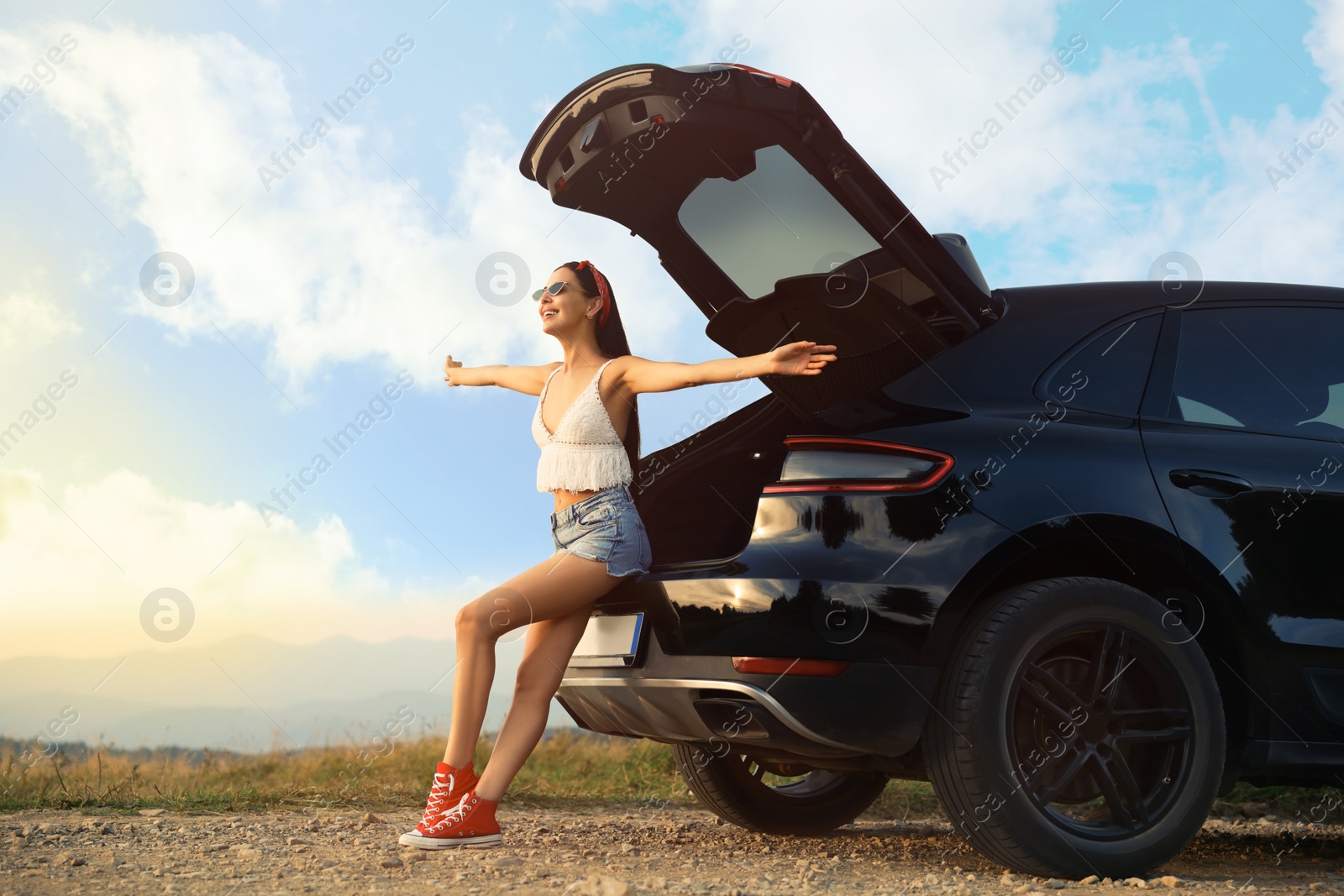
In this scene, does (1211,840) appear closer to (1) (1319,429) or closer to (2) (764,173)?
(1) (1319,429)

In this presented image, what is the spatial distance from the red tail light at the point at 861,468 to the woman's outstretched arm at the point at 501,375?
1200 millimetres

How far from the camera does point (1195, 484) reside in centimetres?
324

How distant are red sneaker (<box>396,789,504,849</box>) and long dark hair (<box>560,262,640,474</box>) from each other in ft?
3.93

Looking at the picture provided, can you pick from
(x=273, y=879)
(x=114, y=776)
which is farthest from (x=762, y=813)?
(x=114, y=776)

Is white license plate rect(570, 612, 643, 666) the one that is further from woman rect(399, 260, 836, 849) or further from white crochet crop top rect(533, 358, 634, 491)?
white crochet crop top rect(533, 358, 634, 491)

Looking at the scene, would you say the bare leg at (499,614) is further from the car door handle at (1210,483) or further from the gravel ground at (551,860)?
the car door handle at (1210,483)

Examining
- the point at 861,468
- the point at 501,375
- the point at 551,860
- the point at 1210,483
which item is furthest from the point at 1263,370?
the point at 551,860

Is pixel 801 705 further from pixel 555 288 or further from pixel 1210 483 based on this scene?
pixel 555 288

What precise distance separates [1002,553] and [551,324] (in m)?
1.66

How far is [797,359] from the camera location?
2.99m

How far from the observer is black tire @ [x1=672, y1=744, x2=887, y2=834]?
3.97 metres

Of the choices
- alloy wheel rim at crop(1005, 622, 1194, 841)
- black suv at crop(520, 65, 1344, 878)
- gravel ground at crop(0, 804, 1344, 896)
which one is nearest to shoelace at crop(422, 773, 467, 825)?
gravel ground at crop(0, 804, 1344, 896)

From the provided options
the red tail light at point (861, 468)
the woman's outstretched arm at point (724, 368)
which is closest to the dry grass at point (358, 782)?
the woman's outstretched arm at point (724, 368)

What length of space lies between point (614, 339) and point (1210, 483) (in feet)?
6.54
